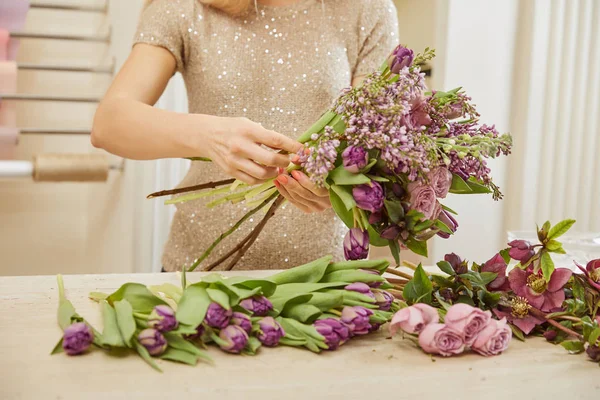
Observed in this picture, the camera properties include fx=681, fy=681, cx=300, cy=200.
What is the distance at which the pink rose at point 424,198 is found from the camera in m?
0.70

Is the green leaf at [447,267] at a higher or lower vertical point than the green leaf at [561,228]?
lower

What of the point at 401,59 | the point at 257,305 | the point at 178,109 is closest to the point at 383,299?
the point at 257,305

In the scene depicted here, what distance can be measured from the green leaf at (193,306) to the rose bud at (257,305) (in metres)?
0.04

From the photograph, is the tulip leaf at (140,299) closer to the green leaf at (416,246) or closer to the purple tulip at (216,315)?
the purple tulip at (216,315)

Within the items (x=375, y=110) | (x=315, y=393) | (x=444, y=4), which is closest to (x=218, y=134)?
(x=375, y=110)

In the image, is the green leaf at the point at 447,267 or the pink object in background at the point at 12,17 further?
the pink object in background at the point at 12,17

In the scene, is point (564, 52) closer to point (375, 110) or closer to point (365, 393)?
point (375, 110)

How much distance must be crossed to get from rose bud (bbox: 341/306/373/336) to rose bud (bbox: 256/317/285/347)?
0.06 metres

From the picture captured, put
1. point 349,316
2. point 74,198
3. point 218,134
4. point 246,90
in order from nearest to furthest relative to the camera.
Result: point 349,316 → point 218,134 → point 246,90 → point 74,198

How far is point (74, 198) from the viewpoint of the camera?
203 cm

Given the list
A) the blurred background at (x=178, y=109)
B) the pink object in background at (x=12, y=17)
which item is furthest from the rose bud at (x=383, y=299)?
the pink object in background at (x=12, y=17)

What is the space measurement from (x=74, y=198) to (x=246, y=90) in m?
0.95

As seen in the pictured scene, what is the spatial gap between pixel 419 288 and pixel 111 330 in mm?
332

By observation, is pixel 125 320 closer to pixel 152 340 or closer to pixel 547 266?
pixel 152 340
